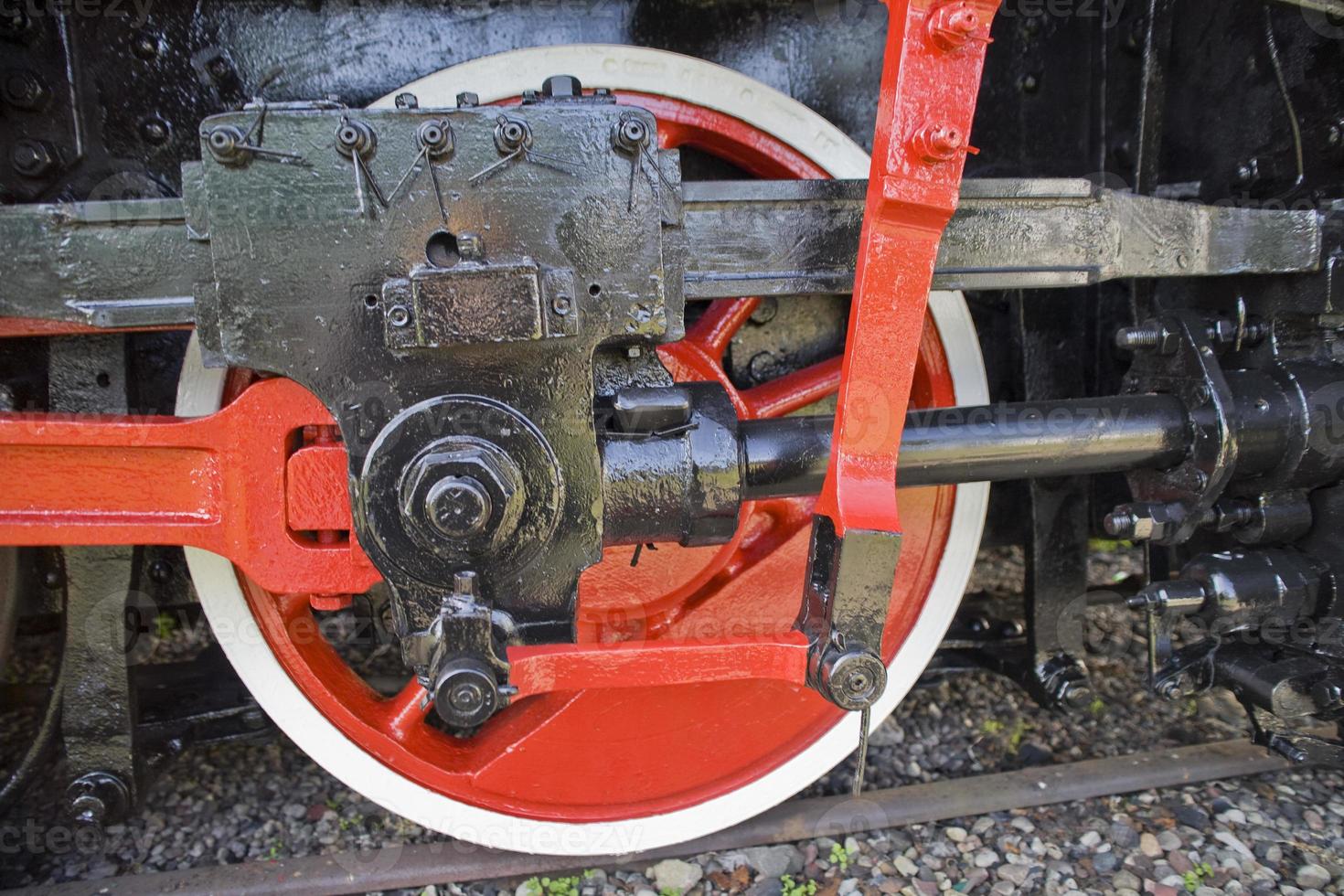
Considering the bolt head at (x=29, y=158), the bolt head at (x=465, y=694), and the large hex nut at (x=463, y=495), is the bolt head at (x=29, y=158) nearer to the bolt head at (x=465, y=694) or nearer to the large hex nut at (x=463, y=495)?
the large hex nut at (x=463, y=495)

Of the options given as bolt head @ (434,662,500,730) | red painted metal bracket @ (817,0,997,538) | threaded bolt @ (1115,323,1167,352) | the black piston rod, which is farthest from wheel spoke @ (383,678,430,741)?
threaded bolt @ (1115,323,1167,352)

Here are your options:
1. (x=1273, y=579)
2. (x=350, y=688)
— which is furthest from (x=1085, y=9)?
(x=350, y=688)

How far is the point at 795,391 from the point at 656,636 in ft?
2.05

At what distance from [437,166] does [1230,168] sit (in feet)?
5.53

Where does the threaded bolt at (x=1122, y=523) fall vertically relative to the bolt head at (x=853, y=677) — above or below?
above

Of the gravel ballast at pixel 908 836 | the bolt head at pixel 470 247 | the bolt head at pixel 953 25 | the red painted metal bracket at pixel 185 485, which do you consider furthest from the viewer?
the gravel ballast at pixel 908 836

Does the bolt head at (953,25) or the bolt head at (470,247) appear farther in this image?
the bolt head at (470,247)

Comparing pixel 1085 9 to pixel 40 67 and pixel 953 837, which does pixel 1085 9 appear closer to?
pixel 953 837

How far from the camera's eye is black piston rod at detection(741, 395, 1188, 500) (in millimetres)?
1286

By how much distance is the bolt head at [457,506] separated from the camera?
1049mm

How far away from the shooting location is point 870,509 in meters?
1.12

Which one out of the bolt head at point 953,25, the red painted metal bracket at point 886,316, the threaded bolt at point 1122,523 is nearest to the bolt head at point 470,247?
the red painted metal bracket at point 886,316

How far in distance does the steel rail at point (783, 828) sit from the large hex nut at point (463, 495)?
0.96m

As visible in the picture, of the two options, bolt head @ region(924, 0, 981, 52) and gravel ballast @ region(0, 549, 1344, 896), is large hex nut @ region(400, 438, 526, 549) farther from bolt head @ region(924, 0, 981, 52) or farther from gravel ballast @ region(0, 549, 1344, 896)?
gravel ballast @ region(0, 549, 1344, 896)
